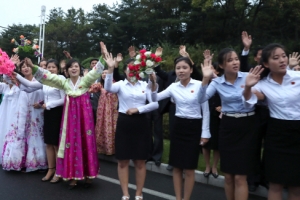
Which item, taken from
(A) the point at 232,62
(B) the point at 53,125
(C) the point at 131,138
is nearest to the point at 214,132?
(C) the point at 131,138

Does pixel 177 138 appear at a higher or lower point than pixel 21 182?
higher

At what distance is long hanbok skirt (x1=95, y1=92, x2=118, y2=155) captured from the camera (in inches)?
282

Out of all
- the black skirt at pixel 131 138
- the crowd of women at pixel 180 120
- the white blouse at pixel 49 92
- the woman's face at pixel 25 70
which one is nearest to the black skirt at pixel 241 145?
the crowd of women at pixel 180 120

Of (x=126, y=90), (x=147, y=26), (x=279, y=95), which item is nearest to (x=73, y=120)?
(x=126, y=90)

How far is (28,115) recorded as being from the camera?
20.7 ft

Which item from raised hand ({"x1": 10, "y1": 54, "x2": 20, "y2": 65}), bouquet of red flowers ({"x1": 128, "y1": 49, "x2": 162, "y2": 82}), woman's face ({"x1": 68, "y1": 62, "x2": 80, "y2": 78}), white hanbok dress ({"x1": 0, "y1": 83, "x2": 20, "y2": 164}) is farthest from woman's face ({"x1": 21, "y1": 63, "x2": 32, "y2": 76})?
bouquet of red flowers ({"x1": 128, "y1": 49, "x2": 162, "y2": 82})

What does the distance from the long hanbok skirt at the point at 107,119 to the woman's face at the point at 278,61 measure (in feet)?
13.7

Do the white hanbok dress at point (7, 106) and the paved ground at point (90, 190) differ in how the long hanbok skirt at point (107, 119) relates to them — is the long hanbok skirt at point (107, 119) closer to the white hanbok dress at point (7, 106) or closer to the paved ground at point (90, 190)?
the paved ground at point (90, 190)

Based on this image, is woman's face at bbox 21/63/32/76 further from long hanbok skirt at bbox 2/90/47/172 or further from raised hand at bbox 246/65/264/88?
raised hand at bbox 246/65/264/88

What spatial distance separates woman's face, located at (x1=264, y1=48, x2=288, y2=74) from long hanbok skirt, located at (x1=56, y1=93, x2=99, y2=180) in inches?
114

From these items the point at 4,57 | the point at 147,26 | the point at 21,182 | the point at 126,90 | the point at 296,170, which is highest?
the point at 147,26

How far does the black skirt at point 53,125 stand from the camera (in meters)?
5.71

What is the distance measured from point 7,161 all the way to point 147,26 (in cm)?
2737

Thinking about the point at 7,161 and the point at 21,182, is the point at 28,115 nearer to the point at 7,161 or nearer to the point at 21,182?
the point at 7,161
